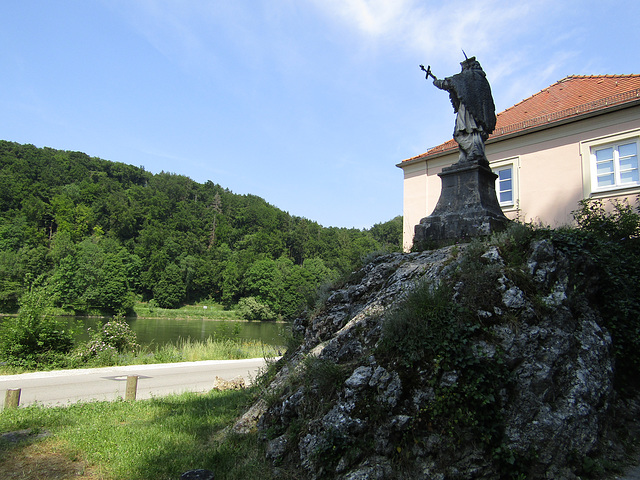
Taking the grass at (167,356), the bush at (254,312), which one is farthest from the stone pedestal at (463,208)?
the bush at (254,312)

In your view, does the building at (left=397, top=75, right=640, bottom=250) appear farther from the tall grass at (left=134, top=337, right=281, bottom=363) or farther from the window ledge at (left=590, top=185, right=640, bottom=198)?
the tall grass at (left=134, top=337, right=281, bottom=363)

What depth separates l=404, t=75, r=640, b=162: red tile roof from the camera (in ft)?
44.2

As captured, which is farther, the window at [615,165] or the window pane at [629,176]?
the window at [615,165]

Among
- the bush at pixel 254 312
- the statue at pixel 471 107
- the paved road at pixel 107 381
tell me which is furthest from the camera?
the bush at pixel 254 312

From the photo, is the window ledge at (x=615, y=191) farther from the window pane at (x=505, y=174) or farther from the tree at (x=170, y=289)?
the tree at (x=170, y=289)

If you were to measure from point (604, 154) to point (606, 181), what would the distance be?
0.96 meters

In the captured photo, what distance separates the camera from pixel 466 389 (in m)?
3.61

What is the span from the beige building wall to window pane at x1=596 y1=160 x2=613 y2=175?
31 cm

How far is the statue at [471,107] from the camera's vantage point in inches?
320

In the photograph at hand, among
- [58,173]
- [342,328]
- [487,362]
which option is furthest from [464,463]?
[58,173]

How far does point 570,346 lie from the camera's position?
423 cm

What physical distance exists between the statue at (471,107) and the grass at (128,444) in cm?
617

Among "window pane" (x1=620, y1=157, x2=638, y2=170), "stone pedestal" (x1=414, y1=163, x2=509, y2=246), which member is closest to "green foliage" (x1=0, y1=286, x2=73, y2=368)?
"stone pedestal" (x1=414, y1=163, x2=509, y2=246)

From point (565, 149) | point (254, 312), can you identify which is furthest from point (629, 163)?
point (254, 312)
